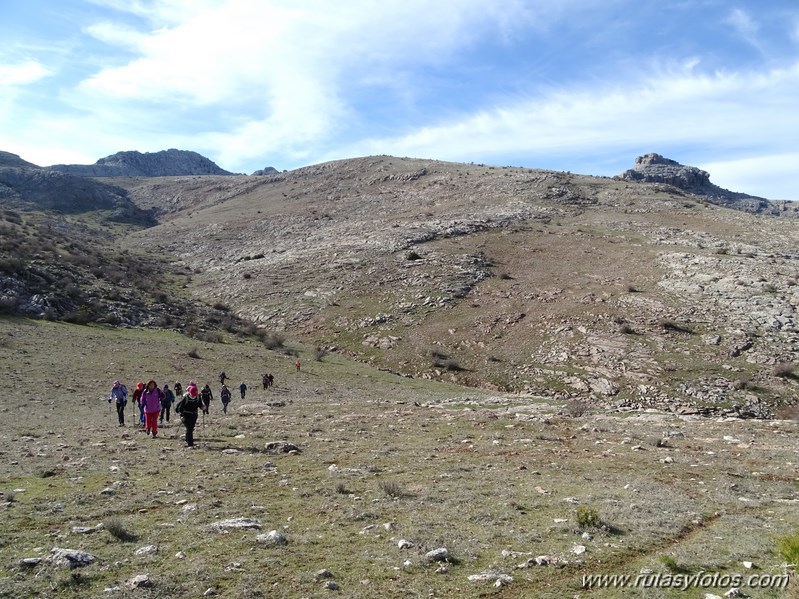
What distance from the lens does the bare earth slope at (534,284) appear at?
3559 cm

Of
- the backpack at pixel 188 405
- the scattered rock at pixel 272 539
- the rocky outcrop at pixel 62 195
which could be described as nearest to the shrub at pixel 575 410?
the backpack at pixel 188 405

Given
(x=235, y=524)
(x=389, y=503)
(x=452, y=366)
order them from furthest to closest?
(x=452, y=366) < (x=389, y=503) < (x=235, y=524)

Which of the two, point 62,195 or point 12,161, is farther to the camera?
point 12,161

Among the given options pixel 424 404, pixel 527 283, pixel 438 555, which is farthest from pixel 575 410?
pixel 527 283

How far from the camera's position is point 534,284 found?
2048 inches

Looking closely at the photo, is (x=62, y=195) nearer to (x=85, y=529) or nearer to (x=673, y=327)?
(x=673, y=327)

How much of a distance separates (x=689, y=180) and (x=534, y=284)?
101 metres

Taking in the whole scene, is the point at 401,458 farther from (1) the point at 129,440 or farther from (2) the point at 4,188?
(2) the point at 4,188

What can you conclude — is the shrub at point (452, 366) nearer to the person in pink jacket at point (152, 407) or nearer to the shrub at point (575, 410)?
the shrub at point (575, 410)

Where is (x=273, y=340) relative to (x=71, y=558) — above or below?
above

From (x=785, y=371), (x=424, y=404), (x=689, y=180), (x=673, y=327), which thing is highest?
(x=689, y=180)

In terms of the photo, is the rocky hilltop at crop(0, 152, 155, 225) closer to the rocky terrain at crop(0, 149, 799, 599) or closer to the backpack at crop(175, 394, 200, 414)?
the rocky terrain at crop(0, 149, 799, 599)

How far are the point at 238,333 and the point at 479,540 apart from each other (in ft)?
142

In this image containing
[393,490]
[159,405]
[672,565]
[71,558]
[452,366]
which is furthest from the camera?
[452,366]
